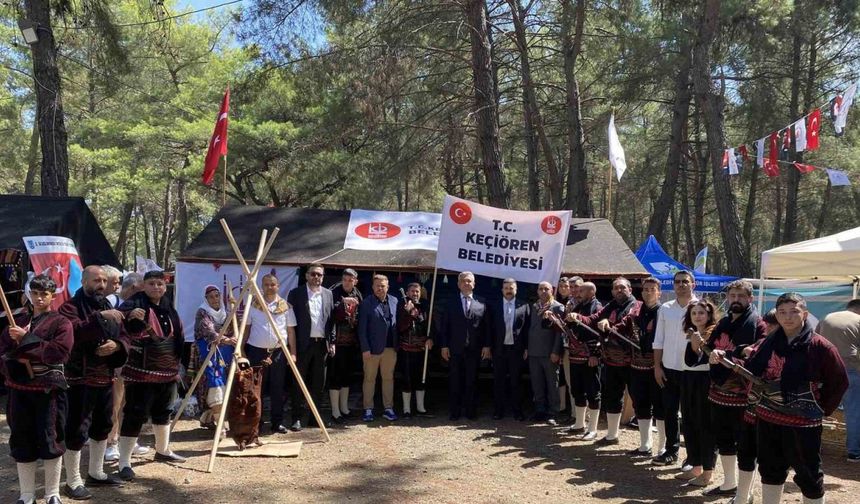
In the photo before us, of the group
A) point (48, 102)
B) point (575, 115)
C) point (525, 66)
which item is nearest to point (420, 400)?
point (48, 102)

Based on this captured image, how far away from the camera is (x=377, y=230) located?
9797mm

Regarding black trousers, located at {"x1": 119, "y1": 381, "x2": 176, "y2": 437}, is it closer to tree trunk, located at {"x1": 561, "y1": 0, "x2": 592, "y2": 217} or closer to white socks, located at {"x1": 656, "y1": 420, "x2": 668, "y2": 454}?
white socks, located at {"x1": 656, "y1": 420, "x2": 668, "y2": 454}

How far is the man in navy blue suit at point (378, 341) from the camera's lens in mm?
8062

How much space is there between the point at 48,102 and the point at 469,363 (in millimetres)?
8017

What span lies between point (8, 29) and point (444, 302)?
2061 cm

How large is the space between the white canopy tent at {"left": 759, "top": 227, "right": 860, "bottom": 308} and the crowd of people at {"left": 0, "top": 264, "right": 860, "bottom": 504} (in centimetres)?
61

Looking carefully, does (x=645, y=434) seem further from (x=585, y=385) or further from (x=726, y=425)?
(x=726, y=425)

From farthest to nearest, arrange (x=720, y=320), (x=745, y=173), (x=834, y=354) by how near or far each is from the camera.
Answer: (x=745, y=173) < (x=720, y=320) < (x=834, y=354)

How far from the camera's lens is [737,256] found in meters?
13.0

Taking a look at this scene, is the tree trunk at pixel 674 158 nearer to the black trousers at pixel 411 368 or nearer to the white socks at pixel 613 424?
the black trousers at pixel 411 368

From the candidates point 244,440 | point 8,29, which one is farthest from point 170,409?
point 8,29

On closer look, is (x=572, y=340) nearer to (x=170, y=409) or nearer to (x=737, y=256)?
(x=170, y=409)

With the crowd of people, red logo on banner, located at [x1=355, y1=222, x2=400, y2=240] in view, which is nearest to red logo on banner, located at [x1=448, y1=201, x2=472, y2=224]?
the crowd of people

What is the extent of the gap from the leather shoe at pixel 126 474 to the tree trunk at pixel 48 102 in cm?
711
